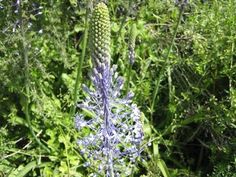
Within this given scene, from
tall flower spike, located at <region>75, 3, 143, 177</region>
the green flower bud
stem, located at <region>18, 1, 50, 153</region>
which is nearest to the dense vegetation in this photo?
stem, located at <region>18, 1, 50, 153</region>

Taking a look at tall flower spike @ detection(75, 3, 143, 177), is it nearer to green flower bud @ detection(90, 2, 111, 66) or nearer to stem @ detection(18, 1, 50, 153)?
green flower bud @ detection(90, 2, 111, 66)

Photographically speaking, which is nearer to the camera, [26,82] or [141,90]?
[26,82]

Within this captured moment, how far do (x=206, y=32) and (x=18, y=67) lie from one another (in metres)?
1.72

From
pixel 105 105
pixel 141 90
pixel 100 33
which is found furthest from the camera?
pixel 141 90

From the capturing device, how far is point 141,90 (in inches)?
168

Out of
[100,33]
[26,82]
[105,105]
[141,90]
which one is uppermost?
[100,33]

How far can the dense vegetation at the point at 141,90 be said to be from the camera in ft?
13.1

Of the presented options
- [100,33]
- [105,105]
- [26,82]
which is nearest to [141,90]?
[26,82]

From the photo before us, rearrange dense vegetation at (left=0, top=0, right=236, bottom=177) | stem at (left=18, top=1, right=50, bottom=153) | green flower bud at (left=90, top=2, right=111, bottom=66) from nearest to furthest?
green flower bud at (left=90, top=2, right=111, bottom=66), stem at (left=18, top=1, right=50, bottom=153), dense vegetation at (left=0, top=0, right=236, bottom=177)

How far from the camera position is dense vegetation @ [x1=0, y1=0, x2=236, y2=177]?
4.00 m

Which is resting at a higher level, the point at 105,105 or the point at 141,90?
the point at 105,105

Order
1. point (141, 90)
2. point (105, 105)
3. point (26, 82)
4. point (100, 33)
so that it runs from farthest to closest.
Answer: point (141, 90) < point (26, 82) < point (105, 105) < point (100, 33)

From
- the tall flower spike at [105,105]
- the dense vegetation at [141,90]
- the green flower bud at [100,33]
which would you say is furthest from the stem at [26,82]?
the green flower bud at [100,33]

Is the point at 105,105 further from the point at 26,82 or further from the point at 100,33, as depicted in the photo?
the point at 26,82
